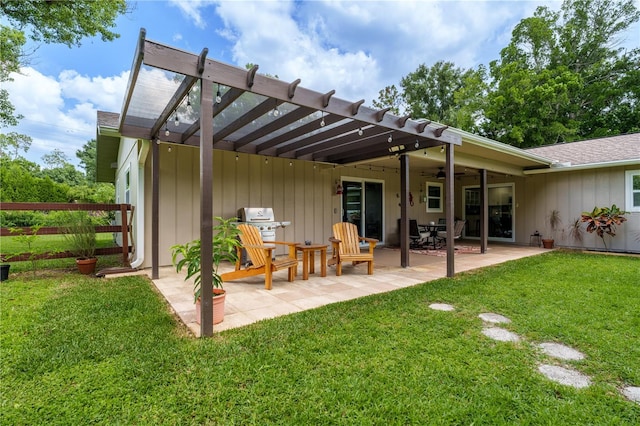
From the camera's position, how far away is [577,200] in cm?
831

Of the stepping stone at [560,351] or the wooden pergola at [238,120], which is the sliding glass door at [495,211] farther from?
the stepping stone at [560,351]

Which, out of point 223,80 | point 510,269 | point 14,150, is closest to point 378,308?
point 223,80

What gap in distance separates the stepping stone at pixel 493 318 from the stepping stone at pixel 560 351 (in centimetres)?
49

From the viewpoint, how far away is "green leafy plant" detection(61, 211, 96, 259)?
5031 mm

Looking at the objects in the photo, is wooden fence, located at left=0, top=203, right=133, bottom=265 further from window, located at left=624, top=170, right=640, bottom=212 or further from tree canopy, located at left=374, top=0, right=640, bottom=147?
tree canopy, located at left=374, top=0, right=640, bottom=147

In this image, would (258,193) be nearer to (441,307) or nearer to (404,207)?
(404,207)

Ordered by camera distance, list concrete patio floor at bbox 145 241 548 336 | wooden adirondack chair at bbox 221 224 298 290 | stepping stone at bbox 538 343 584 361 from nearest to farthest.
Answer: stepping stone at bbox 538 343 584 361, concrete patio floor at bbox 145 241 548 336, wooden adirondack chair at bbox 221 224 298 290

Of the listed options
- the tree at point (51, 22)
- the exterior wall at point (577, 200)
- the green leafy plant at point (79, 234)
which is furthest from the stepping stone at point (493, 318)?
the tree at point (51, 22)

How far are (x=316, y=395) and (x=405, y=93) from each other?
23.8 m

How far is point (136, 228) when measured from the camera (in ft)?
17.9

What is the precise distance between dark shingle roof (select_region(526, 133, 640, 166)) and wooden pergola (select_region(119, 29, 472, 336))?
18.7ft

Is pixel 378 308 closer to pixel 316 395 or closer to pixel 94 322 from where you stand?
pixel 316 395

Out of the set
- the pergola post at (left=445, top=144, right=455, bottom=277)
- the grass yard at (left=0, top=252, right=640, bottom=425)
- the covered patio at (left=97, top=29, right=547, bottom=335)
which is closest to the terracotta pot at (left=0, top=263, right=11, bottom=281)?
the grass yard at (left=0, top=252, right=640, bottom=425)

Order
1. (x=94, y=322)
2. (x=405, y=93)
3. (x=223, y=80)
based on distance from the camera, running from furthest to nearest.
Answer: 1. (x=405, y=93)
2. (x=94, y=322)
3. (x=223, y=80)
